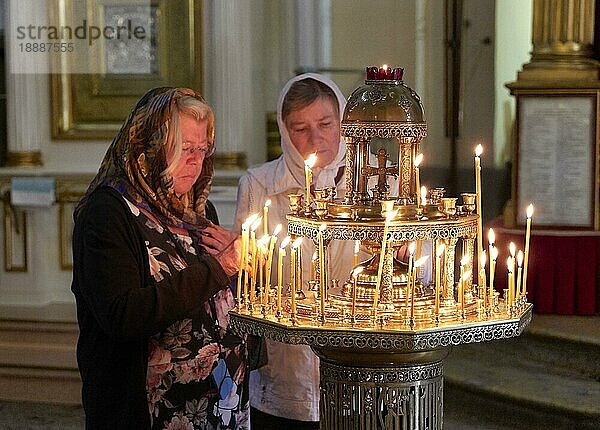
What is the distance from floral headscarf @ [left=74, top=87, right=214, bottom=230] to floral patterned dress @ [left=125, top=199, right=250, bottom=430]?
47 millimetres

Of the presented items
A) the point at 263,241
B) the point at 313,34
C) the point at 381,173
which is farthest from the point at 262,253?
the point at 313,34

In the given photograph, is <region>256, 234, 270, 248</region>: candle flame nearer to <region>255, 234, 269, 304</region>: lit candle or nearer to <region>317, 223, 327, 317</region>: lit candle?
<region>255, 234, 269, 304</region>: lit candle

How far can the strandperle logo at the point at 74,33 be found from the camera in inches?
263

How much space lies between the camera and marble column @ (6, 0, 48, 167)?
6676mm

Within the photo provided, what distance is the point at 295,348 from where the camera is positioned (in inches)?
124

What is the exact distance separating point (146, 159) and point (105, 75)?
4219 millimetres

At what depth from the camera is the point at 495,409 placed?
523 centimetres

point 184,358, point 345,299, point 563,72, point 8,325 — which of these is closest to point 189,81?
point 8,325

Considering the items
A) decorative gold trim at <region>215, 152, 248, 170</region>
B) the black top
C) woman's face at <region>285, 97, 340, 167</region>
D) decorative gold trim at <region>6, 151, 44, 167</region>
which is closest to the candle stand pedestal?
the black top

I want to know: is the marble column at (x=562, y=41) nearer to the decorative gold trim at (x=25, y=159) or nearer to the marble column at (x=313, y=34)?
the marble column at (x=313, y=34)

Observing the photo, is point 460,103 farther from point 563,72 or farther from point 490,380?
point 490,380

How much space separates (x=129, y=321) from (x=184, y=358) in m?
0.24

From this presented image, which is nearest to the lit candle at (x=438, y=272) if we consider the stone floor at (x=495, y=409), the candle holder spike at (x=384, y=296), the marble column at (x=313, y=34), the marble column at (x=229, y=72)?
the candle holder spike at (x=384, y=296)

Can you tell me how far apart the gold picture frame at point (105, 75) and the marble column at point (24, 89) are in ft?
0.33
